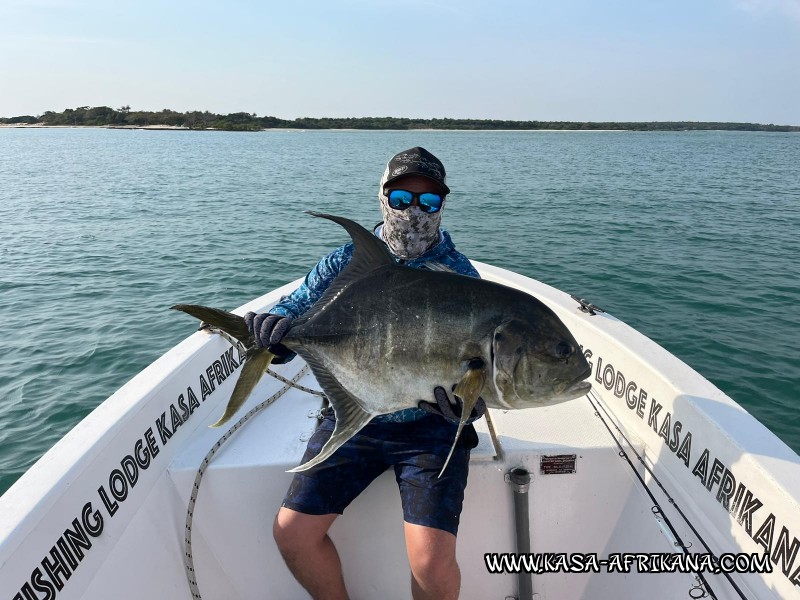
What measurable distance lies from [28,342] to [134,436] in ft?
21.8

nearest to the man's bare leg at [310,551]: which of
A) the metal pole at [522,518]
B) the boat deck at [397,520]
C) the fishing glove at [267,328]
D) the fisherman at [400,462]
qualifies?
the fisherman at [400,462]

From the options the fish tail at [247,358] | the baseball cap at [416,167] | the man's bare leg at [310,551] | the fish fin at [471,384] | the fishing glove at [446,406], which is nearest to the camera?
the fish fin at [471,384]

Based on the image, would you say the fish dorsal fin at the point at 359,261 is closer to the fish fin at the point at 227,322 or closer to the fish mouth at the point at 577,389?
the fish fin at the point at 227,322

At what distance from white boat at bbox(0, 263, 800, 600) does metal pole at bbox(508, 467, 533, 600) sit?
11 mm

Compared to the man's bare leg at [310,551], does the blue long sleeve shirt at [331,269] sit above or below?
above

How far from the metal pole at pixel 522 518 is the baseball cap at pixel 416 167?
5.20 ft

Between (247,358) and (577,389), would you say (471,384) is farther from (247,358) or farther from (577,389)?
(247,358)

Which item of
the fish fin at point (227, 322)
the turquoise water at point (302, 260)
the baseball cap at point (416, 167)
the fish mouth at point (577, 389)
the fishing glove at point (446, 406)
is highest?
the baseball cap at point (416, 167)

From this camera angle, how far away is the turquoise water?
6691mm

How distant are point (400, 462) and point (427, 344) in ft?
2.99

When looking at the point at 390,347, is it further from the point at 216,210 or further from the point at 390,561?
the point at 216,210

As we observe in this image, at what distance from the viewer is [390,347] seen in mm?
1982

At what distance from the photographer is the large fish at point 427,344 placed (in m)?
1.89

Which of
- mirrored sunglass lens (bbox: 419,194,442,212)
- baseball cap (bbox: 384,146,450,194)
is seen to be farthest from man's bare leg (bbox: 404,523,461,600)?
baseball cap (bbox: 384,146,450,194)
